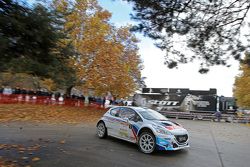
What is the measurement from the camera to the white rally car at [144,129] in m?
10.2

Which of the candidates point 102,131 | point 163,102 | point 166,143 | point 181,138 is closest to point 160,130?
point 166,143

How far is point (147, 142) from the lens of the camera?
10430mm

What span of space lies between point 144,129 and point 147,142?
0.52 m

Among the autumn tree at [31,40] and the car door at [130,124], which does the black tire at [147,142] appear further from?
the autumn tree at [31,40]

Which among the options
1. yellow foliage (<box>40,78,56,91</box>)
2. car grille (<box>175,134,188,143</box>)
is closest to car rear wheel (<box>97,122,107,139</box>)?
yellow foliage (<box>40,78,56,91</box>)

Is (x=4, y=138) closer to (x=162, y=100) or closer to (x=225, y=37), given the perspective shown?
(x=225, y=37)

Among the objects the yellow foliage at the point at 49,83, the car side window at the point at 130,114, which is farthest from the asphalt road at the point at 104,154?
the yellow foliage at the point at 49,83

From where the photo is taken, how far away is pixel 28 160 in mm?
8234

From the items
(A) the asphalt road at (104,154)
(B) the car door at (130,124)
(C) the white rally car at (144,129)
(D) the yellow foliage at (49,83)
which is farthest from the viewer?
(B) the car door at (130,124)

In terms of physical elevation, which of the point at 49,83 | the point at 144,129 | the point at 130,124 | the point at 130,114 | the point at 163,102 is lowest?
the point at 144,129

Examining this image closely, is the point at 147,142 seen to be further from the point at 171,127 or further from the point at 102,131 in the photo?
the point at 102,131

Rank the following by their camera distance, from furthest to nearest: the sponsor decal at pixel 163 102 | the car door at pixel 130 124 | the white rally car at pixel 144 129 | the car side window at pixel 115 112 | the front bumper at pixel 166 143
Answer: the sponsor decal at pixel 163 102 < the car side window at pixel 115 112 < the car door at pixel 130 124 < the white rally car at pixel 144 129 < the front bumper at pixel 166 143

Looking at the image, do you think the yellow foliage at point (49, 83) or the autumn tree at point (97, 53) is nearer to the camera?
the yellow foliage at point (49, 83)

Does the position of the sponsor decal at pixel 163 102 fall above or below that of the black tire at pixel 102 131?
above
